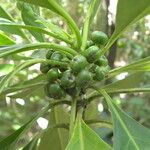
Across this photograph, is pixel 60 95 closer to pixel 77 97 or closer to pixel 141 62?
pixel 77 97

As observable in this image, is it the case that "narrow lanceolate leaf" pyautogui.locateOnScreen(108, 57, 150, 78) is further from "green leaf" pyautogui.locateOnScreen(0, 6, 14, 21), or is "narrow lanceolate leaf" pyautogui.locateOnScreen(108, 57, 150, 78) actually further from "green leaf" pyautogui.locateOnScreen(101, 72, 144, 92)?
"green leaf" pyautogui.locateOnScreen(0, 6, 14, 21)

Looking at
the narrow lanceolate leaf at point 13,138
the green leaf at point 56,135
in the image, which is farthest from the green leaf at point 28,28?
the green leaf at point 56,135

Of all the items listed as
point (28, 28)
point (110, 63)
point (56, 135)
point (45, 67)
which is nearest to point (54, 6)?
point (28, 28)

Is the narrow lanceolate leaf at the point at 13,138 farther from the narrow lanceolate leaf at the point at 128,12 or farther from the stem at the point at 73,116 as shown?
the narrow lanceolate leaf at the point at 128,12

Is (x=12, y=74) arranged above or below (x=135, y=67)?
below

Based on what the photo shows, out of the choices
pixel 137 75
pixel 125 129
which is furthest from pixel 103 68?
pixel 137 75

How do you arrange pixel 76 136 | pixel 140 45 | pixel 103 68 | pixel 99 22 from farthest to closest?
pixel 140 45, pixel 99 22, pixel 103 68, pixel 76 136

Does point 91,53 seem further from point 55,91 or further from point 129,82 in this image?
point 129,82
